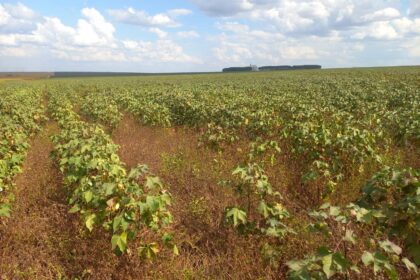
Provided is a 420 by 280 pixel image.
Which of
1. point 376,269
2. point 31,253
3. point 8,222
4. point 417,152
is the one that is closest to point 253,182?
point 376,269

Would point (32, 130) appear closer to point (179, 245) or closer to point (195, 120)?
point (195, 120)

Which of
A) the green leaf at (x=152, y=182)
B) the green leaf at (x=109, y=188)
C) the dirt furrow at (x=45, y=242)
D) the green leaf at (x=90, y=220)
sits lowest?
the dirt furrow at (x=45, y=242)

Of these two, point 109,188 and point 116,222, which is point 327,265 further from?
point 109,188

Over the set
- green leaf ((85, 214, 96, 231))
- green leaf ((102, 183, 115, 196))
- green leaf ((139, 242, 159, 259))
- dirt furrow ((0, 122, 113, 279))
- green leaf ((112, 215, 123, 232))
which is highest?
green leaf ((102, 183, 115, 196))

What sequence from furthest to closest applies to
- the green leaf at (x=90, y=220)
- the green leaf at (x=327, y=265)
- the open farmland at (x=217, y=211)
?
the green leaf at (x=90, y=220) < the open farmland at (x=217, y=211) < the green leaf at (x=327, y=265)

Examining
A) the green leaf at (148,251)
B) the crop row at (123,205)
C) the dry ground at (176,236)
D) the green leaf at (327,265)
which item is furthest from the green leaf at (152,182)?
the green leaf at (327,265)

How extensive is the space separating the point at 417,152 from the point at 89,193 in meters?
6.63

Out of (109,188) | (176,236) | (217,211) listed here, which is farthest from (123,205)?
(217,211)

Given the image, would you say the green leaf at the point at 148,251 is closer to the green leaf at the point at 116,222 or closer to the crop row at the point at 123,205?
the crop row at the point at 123,205

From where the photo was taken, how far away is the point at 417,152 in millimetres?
7633

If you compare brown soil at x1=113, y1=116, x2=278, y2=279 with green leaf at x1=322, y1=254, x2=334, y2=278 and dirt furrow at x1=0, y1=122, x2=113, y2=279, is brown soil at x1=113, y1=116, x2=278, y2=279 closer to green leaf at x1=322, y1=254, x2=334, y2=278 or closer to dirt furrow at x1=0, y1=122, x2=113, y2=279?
dirt furrow at x1=0, y1=122, x2=113, y2=279

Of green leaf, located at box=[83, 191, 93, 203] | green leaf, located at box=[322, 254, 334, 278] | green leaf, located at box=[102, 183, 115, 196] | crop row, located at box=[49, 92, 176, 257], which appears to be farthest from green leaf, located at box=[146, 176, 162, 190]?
green leaf, located at box=[322, 254, 334, 278]

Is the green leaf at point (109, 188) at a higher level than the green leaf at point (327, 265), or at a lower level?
higher

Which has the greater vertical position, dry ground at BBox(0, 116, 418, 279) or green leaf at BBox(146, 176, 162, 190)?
green leaf at BBox(146, 176, 162, 190)
